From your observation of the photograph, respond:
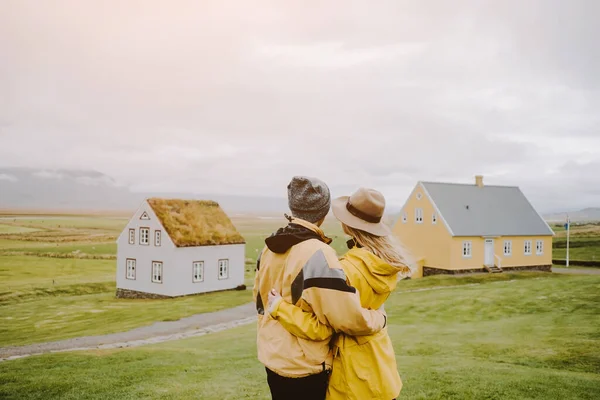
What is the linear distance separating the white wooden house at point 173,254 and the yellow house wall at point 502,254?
50.4 ft

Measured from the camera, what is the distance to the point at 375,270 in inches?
133

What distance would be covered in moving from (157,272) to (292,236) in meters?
26.3

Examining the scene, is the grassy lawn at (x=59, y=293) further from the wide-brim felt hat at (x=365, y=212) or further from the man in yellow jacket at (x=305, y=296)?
the wide-brim felt hat at (x=365, y=212)

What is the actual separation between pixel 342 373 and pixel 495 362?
783cm

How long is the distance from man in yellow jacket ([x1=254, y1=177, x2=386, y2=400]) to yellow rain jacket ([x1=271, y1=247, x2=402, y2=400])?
0.08m

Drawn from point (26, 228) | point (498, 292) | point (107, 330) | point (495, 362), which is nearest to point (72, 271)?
point (26, 228)

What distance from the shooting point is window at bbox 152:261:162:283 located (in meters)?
27.8

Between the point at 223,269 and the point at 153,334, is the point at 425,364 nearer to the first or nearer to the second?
the point at 153,334

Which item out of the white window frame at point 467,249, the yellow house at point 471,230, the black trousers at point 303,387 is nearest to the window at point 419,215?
the yellow house at point 471,230

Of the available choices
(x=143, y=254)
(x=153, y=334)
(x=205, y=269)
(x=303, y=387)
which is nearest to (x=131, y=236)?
(x=143, y=254)

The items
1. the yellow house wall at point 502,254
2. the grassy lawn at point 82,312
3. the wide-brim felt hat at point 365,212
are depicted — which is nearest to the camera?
the wide-brim felt hat at point 365,212

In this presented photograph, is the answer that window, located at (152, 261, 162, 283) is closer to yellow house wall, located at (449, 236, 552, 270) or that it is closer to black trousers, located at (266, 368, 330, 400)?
yellow house wall, located at (449, 236, 552, 270)

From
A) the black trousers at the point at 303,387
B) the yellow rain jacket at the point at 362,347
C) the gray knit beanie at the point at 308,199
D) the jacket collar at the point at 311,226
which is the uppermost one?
the gray knit beanie at the point at 308,199

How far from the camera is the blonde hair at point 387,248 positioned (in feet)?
11.4
